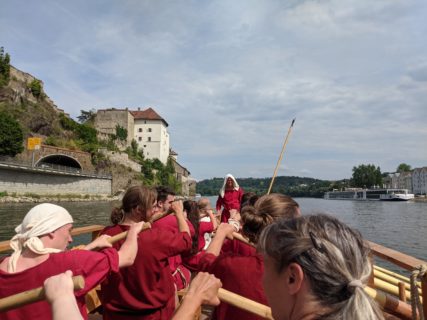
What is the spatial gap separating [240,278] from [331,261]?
99cm

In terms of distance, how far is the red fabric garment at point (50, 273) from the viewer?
5.27 feet

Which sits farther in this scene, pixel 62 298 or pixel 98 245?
pixel 98 245

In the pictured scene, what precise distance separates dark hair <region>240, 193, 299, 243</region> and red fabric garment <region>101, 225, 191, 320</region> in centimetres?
52

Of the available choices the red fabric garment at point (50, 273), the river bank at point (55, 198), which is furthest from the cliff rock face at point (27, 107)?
the red fabric garment at point (50, 273)

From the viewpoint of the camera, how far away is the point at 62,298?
3.91 ft

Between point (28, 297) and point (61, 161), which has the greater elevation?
point (61, 161)

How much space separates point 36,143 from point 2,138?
186 inches

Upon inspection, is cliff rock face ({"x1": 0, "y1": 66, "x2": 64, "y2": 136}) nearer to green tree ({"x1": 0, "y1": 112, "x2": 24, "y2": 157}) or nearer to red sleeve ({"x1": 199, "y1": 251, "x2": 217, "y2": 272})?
green tree ({"x1": 0, "y1": 112, "x2": 24, "y2": 157})

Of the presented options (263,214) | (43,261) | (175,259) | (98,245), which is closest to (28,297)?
(43,261)

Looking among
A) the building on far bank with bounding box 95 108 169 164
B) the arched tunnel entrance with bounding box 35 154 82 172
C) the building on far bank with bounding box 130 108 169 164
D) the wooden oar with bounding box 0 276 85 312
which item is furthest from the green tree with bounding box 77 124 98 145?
the wooden oar with bounding box 0 276 85 312

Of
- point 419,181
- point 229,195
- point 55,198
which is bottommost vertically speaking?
point 55,198

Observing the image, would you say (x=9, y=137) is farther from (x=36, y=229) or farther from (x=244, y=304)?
(x=244, y=304)

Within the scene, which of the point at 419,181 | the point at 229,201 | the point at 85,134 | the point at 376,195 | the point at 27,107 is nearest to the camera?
the point at 229,201

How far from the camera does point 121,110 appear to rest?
209ft
